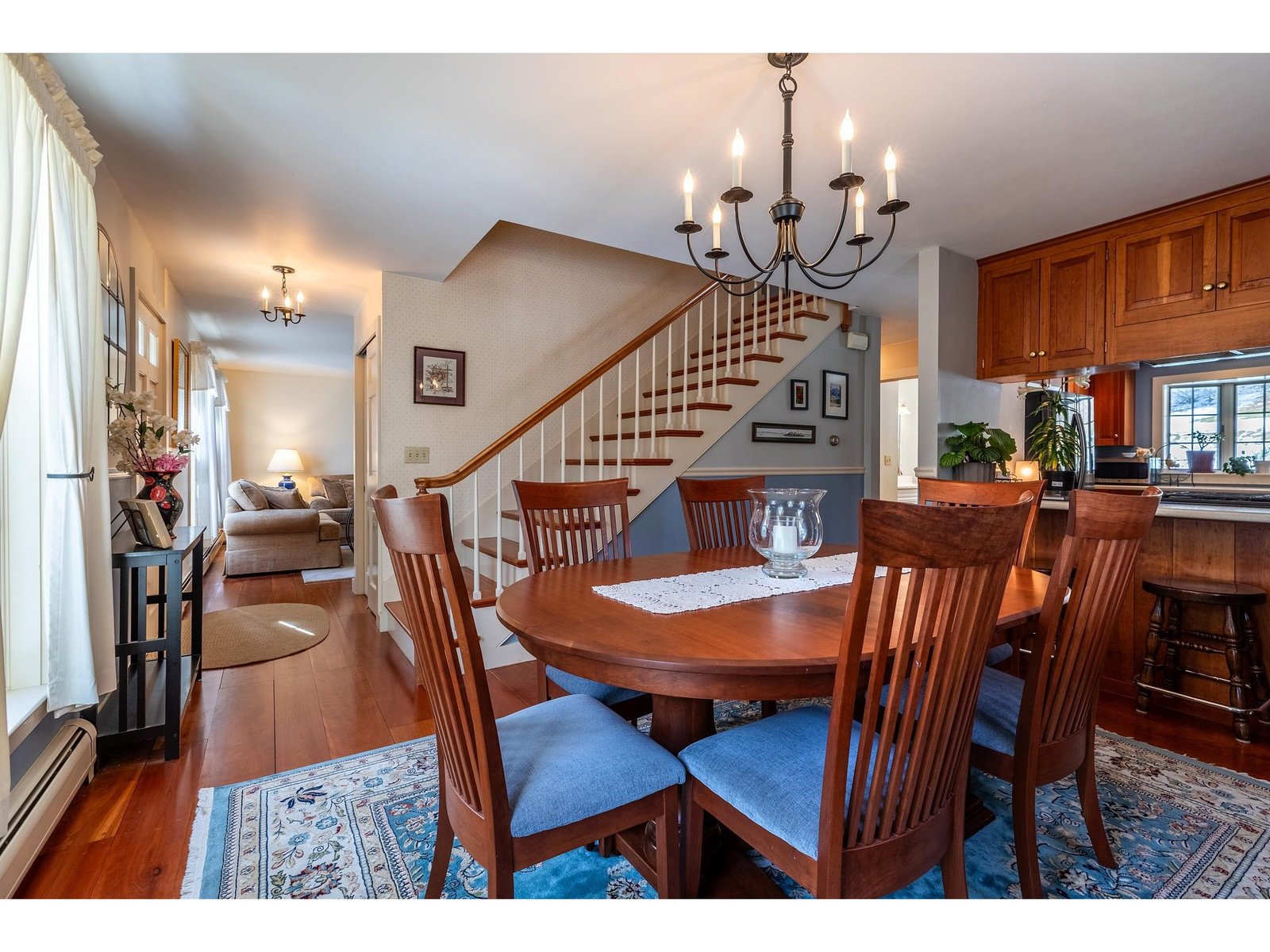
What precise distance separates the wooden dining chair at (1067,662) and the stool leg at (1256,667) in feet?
4.96

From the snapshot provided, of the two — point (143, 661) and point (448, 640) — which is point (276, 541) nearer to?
point (143, 661)

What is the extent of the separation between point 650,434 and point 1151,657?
284 centimetres

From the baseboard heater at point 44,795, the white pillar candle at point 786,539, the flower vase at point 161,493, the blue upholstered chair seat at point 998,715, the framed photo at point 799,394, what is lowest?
the baseboard heater at point 44,795

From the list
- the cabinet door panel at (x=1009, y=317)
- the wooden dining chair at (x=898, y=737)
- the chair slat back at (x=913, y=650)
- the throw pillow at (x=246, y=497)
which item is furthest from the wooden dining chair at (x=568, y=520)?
the throw pillow at (x=246, y=497)

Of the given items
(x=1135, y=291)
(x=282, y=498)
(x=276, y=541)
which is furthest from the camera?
(x=282, y=498)

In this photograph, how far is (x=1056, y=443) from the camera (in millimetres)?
3367

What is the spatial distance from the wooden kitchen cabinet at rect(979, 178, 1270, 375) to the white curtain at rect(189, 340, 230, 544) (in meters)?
6.19

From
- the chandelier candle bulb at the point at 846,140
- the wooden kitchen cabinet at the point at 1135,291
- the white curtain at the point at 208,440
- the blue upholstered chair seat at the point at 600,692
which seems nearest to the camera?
the chandelier candle bulb at the point at 846,140

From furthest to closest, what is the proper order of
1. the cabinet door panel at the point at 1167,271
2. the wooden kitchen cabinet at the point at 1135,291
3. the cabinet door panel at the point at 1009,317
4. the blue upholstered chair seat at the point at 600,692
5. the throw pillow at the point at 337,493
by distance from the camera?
the throw pillow at the point at 337,493
the cabinet door panel at the point at 1009,317
the cabinet door panel at the point at 1167,271
the wooden kitchen cabinet at the point at 1135,291
the blue upholstered chair seat at the point at 600,692

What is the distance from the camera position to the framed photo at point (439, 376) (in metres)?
3.71

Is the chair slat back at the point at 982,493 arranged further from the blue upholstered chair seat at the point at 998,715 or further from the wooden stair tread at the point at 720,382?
the wooden stair tread at the point at 720,382

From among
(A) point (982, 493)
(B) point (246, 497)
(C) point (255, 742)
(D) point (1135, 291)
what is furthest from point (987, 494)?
(B) point (246, 497)

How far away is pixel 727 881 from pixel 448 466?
299 cm
